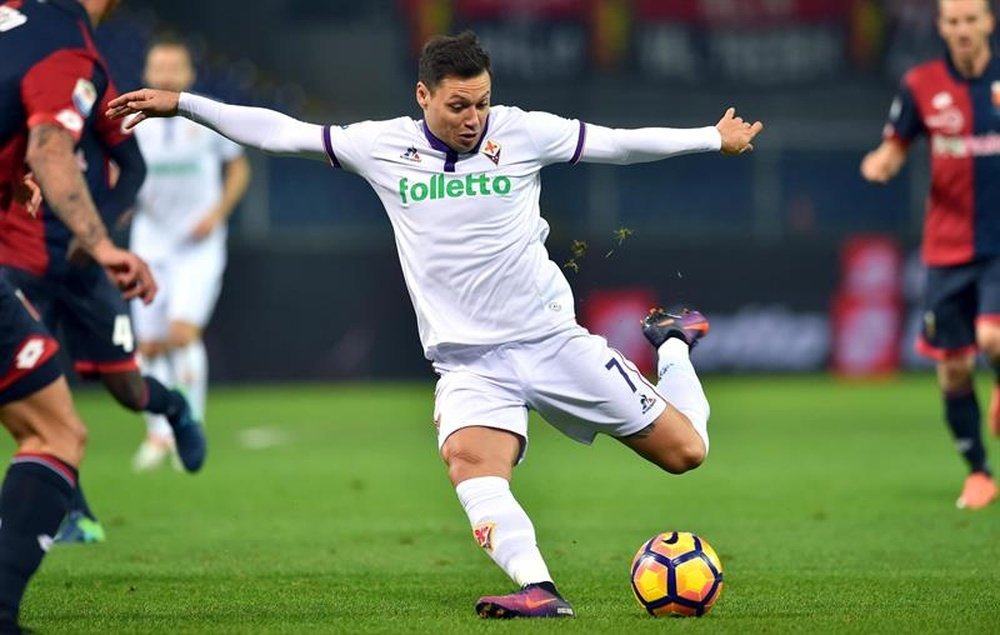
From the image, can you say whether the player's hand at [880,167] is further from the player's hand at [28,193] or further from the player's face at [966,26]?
the player's hand at [28,193]

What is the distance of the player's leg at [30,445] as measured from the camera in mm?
5867

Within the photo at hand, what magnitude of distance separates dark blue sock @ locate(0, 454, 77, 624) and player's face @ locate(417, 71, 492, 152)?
1.71m

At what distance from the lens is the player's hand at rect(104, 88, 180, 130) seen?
258 inches

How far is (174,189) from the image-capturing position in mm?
13383

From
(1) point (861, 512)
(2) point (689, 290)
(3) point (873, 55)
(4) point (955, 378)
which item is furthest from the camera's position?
(3) point (873, 55)

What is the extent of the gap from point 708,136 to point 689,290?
13752 mm

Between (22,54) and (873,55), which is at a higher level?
(22,54)

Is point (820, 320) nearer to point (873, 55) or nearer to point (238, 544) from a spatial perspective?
point (873, 55)

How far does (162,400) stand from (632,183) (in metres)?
12.3

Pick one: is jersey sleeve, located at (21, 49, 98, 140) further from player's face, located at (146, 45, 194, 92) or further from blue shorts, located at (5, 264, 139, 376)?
player's face, located at (146, 45, 194, 92)

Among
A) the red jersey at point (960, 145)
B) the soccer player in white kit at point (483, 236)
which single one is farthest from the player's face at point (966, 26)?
the soccer player in white kit at point (483, 236)

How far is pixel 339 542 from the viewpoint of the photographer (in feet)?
29.2

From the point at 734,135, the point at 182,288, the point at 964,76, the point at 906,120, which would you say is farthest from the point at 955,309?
the point at 182,288

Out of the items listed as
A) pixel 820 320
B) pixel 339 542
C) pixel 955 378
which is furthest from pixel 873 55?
pixel 339 542
